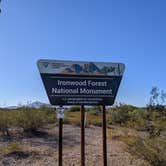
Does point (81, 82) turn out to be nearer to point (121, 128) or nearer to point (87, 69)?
point (87, 69)

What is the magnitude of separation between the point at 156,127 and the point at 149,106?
11438 mm

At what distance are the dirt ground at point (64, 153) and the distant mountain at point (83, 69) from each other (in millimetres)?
2920

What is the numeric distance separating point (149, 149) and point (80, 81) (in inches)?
102

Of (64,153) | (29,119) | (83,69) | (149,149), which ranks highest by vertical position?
(83,69)

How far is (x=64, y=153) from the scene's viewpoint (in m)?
13.7

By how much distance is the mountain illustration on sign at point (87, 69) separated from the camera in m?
10.4

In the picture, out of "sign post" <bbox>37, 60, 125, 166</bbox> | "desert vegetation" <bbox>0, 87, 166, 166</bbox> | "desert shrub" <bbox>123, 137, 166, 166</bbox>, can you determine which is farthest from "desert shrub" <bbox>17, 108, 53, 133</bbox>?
"sign post" <bbox>37, 60, 125, 166</bbox>

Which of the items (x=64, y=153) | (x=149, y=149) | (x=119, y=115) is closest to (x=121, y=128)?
(x=64, y=153)

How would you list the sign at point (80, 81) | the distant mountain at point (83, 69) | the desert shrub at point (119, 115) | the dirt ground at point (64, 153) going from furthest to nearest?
the desert shrub at point (119, 115) < the dirt ground at point (64, 153) < the distant mountain at point (83, 69) < the sign at point (80, 81)

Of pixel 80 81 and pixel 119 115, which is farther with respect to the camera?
pixel 119 115

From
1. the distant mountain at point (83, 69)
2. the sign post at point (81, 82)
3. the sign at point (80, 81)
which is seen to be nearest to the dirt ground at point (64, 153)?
the sign post at point (81, 82)

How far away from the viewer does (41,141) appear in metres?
16.6

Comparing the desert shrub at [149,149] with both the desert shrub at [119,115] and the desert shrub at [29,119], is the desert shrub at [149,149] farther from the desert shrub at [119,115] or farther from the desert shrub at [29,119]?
the desert shrub at [119,115]

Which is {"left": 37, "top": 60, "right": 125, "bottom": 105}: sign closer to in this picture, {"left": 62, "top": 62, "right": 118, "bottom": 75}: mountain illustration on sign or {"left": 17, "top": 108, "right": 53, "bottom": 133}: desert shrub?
{"left": 62, "top": 62, "right": 118, "bottom": 75}: mountain illustration on sign
